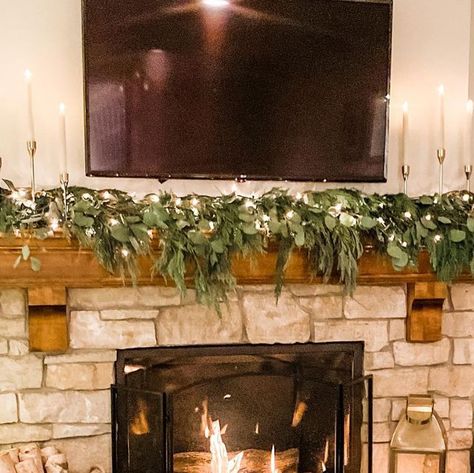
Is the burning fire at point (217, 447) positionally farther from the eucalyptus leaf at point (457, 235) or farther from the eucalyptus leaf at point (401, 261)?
the eucalyptus leaf at point (457, 235)

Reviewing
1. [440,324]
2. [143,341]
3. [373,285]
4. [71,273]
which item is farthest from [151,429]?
[440,324]

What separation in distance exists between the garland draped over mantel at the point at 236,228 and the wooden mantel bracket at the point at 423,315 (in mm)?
151

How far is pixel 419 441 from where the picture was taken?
2459 mm

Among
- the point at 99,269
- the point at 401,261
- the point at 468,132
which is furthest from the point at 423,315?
the point at 99,269

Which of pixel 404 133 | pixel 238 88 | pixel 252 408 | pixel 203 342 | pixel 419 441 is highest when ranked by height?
pixel 238 88

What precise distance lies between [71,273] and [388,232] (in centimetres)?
108

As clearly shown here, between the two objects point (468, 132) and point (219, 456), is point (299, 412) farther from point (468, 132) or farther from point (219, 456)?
point (468, 132)

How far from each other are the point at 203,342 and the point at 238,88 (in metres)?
0.94

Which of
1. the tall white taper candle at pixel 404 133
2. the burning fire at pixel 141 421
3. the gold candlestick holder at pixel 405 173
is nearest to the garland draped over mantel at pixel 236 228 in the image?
the gold candlestick holder at pixel 405 173

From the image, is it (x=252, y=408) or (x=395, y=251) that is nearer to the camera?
(x=395, y=251)

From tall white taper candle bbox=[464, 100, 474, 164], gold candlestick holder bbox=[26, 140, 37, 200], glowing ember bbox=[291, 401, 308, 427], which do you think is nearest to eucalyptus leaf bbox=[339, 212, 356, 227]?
tall white taper candle bbox=[464, 100, 474, 164]

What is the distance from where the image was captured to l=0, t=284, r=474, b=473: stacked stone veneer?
7.48ft

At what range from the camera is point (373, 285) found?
2428 millimetres

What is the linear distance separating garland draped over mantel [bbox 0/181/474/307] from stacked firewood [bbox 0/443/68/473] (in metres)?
0.68
